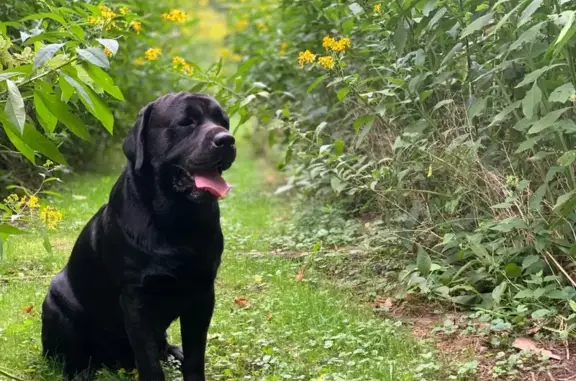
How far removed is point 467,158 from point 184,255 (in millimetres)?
1602

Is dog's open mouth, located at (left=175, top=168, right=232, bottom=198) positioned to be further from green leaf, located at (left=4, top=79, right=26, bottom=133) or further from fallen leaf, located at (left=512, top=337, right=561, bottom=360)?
fallen leaf, located at (left=512, top=337, right=561, bottom=360)

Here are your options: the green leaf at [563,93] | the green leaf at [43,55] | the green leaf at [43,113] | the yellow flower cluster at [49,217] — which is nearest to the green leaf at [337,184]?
the green leaf at [563,93]

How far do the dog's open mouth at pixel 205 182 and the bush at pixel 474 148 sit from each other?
1.09m

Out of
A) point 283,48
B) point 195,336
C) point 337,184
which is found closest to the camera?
point 195,336

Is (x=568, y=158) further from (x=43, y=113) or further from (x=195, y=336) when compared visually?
(x=43, y=113)

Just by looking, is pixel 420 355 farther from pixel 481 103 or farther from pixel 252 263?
pixel 252 263

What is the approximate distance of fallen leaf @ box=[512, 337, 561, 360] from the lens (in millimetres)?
Result: 2955

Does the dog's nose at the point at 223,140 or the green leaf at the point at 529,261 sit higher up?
the dog's nose at the point at 223,140

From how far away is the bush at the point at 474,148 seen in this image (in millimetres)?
3129

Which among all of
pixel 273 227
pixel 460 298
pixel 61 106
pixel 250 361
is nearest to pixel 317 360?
pixel 250 361

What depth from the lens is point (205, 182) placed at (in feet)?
9.11

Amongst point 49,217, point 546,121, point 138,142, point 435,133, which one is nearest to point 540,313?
point 546,121

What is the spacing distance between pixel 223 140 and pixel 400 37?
4.15ft

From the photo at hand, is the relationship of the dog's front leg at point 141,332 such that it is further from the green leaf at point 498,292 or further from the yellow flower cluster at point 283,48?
the yellow flower cluster at point 283,48
